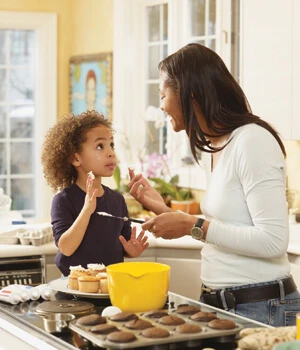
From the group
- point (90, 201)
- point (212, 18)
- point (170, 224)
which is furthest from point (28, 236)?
point (212, 18)

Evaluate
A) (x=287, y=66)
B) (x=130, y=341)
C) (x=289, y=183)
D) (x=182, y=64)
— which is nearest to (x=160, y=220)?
(x=182, y=64)

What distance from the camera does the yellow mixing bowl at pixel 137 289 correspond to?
1921 millimetres

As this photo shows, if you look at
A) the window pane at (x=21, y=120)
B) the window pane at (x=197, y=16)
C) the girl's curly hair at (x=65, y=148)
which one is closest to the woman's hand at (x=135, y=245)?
the girl's curly hair at (x=65, y=148)

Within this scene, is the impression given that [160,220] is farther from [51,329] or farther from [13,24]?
[13,24]

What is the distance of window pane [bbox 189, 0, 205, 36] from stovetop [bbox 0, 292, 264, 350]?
10.9 ft

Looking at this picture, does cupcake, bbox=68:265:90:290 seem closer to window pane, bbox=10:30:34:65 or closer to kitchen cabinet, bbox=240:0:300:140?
kitchen cabinet, bbox=240:0:300:140

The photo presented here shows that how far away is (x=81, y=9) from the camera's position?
264 inches

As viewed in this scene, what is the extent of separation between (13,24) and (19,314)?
5.05 m

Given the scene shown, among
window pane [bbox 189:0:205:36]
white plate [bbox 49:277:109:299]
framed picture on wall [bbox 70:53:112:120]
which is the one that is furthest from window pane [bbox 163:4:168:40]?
white plate [bbox 49:277:109:299]

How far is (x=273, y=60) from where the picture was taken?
3.86 meters

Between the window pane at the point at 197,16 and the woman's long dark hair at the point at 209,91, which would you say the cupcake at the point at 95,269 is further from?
the window pane at the point at 197,16

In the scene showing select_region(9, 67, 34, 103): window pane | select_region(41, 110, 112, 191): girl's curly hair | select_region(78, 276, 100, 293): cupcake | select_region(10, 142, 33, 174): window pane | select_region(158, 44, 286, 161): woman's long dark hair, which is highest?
select_region(9, 67, 34, 103): window pane

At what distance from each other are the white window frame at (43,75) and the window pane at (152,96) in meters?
1.24

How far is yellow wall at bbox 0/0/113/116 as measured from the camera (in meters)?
6.34
